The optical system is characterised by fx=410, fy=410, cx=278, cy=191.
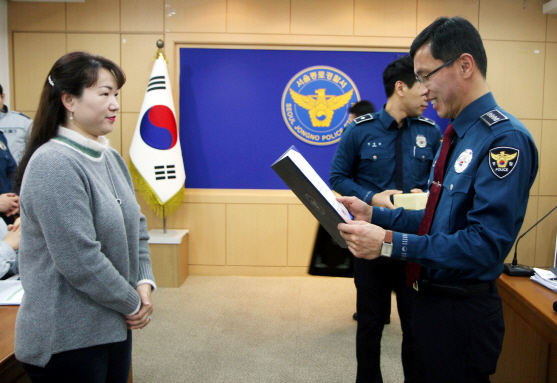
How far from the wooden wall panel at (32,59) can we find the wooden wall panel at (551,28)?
4.68 m

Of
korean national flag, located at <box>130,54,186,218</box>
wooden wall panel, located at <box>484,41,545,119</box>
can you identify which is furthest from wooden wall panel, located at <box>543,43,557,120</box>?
korean national flag, located at <box>130,54,186,218</box>

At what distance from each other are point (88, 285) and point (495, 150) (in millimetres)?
1166

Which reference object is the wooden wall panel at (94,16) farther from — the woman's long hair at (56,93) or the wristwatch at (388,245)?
the wristwatch at (388,245)

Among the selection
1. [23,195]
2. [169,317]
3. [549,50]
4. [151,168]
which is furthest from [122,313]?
[549,50]

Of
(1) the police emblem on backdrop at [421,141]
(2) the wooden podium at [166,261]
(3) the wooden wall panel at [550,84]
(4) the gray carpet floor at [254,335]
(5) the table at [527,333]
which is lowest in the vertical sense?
(4) the gray carpet floor at [254,335]

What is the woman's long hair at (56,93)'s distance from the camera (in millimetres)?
1216

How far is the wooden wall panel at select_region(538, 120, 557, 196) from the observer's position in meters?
4.07

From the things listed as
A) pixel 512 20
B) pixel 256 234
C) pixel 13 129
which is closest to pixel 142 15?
pixel 13 129

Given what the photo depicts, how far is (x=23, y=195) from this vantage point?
3.67ft

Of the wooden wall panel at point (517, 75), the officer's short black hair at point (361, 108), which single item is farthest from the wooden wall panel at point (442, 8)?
the officer's short black hair at point (361, 108)

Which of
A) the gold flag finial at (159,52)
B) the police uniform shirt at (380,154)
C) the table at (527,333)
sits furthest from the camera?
the gold flag finial at (159,52)

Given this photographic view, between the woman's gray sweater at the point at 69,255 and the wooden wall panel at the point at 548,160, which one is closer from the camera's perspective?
the woman's gray sweater at the point at 69,255

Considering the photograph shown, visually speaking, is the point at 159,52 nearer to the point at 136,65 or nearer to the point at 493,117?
the point at 136,65

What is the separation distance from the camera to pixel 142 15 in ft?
12.9
